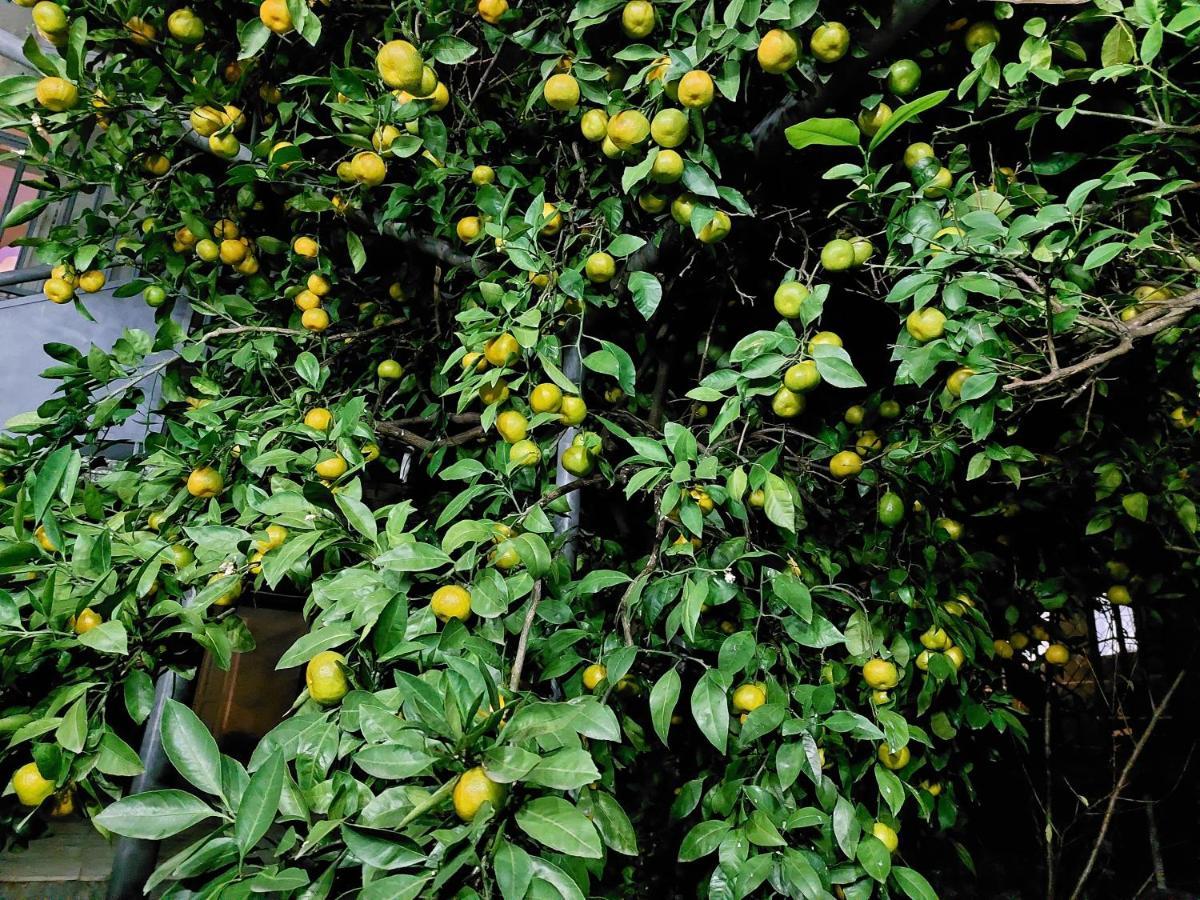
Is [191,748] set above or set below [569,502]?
above

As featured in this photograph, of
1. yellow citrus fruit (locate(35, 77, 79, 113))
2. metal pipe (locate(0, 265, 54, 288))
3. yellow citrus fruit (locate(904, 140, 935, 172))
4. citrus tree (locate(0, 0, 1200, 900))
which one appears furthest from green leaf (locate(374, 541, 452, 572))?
metal pipe (locate(0, 265, 54, 288))

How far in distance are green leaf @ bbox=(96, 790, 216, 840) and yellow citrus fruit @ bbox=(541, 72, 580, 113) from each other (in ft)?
3.42

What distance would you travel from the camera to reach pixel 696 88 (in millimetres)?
988

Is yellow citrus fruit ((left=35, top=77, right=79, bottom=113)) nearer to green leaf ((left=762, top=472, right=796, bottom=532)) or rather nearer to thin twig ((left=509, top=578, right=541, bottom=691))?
thin twig ((left=509, top=578, right=541, bottom=691))

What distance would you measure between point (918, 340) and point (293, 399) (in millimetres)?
1089

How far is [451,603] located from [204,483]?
0.67m

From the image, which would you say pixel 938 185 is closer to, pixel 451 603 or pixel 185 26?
pixel 451 603

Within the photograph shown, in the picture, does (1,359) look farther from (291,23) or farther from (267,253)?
(291,23)

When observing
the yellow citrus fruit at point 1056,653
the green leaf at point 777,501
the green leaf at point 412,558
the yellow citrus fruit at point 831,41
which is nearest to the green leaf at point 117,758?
the green leaf at point 412,558

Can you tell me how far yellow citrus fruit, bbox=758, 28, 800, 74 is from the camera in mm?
Answer: 971

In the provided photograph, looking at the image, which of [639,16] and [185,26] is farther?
[185,26]

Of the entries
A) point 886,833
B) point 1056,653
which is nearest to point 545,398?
point 886,833

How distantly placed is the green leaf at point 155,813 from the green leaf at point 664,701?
441mm

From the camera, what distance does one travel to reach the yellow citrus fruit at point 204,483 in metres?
1.28
